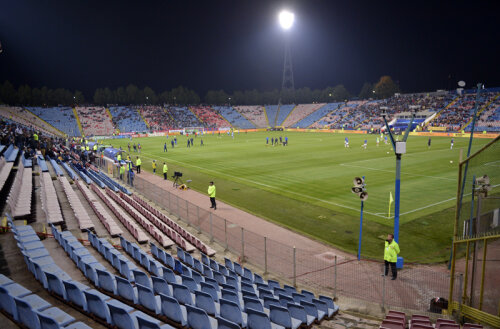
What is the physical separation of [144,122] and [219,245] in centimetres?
8363

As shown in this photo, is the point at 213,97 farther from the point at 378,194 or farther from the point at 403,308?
the point at 403,308

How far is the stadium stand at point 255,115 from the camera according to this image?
11032 centimetres

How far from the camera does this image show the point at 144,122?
9106 centimetres

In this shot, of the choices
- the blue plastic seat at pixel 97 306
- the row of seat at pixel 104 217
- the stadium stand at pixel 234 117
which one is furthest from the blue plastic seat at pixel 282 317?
the stadium stand at pixel 234 117

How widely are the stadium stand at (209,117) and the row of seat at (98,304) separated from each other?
93536 mm

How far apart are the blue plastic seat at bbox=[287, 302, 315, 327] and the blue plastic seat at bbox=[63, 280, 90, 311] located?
159 inches

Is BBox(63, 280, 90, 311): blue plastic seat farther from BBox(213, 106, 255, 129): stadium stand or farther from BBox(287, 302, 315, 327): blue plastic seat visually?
BBox(213, 106, 255, 129): stadium stand

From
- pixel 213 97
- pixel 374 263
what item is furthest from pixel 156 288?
pixel 213 97

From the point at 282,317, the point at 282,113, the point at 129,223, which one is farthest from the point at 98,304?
the point at 282,113

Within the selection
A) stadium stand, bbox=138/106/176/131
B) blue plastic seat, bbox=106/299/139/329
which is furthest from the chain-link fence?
stadium stand, bbox=138/106/176/131

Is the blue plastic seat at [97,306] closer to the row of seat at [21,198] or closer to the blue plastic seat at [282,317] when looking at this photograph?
the blue plastic seat at [282,317]

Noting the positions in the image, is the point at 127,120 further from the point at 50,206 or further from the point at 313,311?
the point at 313,311

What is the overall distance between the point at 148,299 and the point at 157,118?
9383 cm

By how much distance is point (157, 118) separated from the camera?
95562 millimetres
